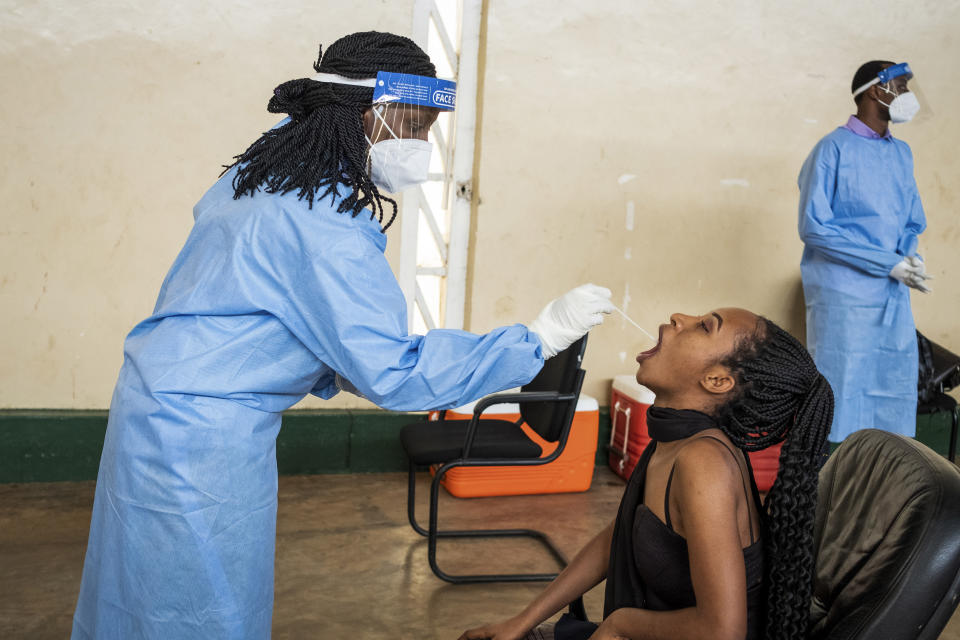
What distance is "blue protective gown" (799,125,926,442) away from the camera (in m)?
3.09

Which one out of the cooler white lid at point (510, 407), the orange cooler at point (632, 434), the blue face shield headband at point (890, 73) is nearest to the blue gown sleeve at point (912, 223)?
the blue face shield headband at point (890, 73)

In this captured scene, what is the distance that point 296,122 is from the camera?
1.51m

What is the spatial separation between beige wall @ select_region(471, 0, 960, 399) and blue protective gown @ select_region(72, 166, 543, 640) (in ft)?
Result: 7.22

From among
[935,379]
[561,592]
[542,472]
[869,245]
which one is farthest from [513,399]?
[935,379]

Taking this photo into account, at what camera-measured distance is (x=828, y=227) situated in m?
3.08

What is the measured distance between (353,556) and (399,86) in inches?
70.8

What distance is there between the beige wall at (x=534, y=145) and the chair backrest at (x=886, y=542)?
2.37m

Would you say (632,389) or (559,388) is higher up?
(559,388)

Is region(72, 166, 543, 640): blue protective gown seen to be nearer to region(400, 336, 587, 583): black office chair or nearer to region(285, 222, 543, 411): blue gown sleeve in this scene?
region(285, 222, 543, 411): blue gown sleeve

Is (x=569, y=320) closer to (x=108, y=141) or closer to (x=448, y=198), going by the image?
(x=448, y=198)

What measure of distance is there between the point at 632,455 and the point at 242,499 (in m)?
2.48

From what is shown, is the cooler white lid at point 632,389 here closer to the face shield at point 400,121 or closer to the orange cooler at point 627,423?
the orange cooler at point 627,423

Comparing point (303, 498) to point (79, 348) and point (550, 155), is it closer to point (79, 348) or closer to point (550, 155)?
point (79, 348)

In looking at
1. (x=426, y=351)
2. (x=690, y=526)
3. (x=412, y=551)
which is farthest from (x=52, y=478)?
(x=690, y=526)
